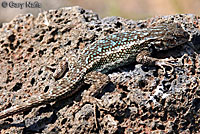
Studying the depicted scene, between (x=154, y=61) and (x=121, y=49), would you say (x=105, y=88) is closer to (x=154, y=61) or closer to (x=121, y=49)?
(x=121, y=49)

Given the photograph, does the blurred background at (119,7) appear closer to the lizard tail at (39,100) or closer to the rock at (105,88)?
the rock at (105,88)

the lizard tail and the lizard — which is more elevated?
the lizard

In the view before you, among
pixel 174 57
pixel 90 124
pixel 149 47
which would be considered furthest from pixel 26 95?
pixel 174 57

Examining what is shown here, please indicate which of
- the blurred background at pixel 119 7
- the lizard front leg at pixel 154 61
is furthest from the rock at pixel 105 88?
the blurred background at pixel 119 7

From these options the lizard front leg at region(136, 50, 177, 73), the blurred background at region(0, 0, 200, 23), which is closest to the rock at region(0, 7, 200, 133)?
the lizard front leg at region(136, 50, 177, 73)

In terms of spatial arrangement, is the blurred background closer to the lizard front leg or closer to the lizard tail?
the lizard front leg

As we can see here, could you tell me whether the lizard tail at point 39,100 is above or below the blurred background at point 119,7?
below
